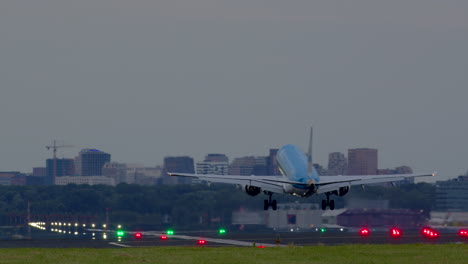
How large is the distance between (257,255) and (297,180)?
39.7 meters

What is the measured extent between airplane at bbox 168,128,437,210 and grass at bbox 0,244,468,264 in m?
30.4

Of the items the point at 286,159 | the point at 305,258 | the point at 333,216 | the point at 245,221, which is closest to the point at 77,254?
the point at 305,258

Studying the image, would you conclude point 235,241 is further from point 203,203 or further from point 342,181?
point 203,203

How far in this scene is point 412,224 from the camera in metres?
161

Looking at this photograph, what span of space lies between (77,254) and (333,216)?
101 metres

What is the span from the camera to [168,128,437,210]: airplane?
115 m

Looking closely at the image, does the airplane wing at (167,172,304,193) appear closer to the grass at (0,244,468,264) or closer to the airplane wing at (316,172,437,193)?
the airplane wing at (316,172,437,193)

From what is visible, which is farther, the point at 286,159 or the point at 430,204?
the point at 430,204

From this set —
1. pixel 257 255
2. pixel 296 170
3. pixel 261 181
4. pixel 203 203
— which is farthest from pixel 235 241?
pixel 203 203

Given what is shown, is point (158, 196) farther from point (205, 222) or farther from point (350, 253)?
point (350, 253)

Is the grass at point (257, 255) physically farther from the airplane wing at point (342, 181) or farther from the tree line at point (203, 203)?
the tree line at point (203, 203)

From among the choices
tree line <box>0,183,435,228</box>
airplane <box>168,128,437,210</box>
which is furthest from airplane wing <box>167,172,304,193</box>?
tree line <box>0,183,435,228</box>

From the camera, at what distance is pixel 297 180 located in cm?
11575

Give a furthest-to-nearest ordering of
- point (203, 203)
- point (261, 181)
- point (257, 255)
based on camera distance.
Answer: point (203, 203) < point (261, 181) < point (257, 255)
